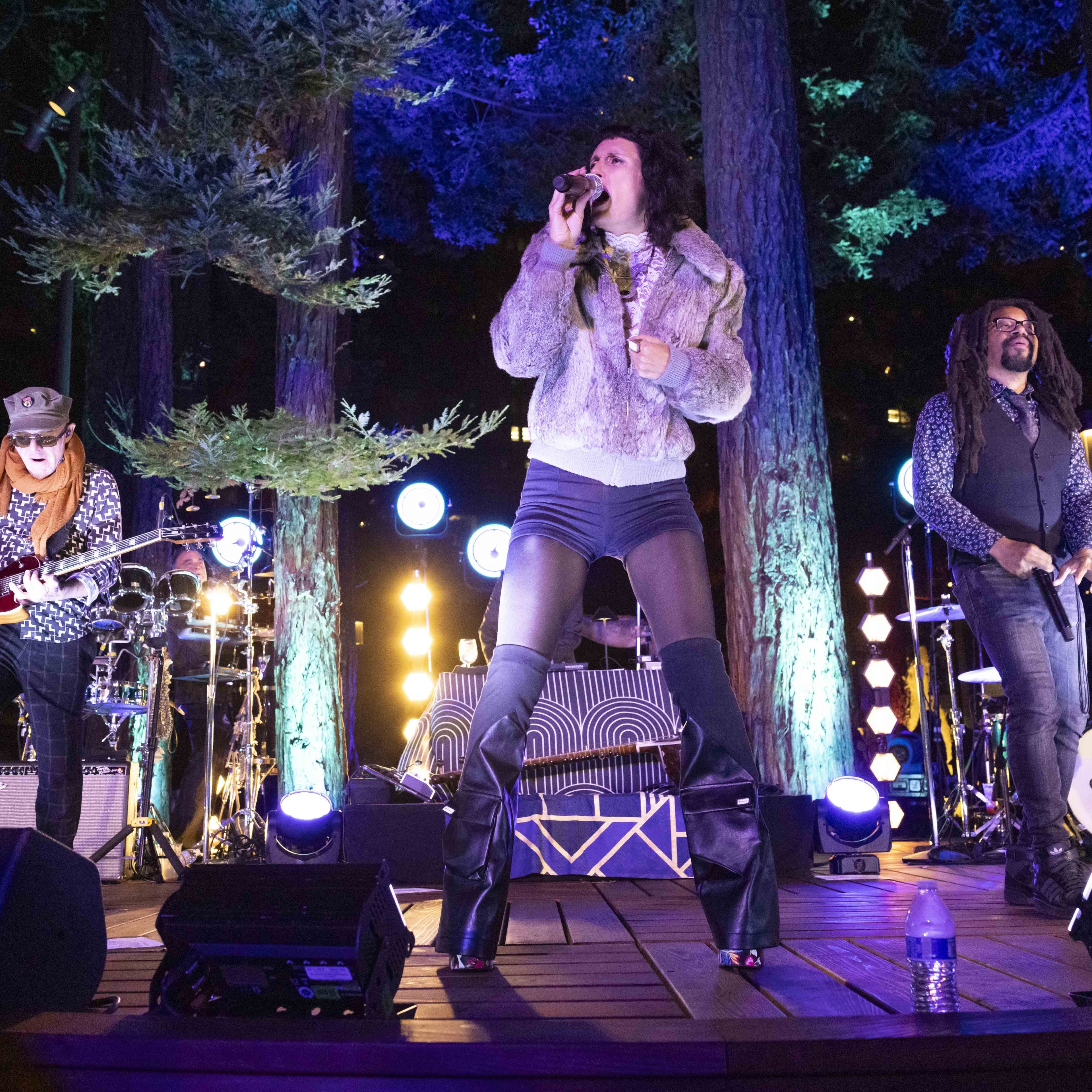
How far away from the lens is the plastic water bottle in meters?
1.87

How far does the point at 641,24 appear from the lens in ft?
30.8

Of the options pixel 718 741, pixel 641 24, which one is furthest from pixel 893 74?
pixel 718 741

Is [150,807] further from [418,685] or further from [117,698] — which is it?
[418,685]

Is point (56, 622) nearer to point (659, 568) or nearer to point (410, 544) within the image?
point (659, 568)

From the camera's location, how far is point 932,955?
191 centimetres

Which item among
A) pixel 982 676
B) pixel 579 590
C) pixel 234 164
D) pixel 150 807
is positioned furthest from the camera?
pixel 234 164

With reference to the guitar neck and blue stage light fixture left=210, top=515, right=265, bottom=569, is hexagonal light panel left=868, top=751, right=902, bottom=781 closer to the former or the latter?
blue stage light fixture left=210, top=515, right=265, bottom=569

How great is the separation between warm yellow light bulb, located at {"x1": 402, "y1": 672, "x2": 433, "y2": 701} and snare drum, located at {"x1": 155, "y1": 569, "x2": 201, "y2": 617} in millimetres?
4246

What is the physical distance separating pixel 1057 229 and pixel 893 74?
2325 millimetres

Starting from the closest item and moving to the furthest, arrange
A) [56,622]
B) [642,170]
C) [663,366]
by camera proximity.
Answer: [663,366] < [642,170] < [56,622]

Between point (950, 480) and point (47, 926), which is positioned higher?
point (950, 480)

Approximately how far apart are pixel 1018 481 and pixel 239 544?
20.7 ft

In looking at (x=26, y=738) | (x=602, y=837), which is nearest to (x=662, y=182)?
(x=602, y=837)

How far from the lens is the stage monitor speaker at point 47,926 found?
5.74 feet
